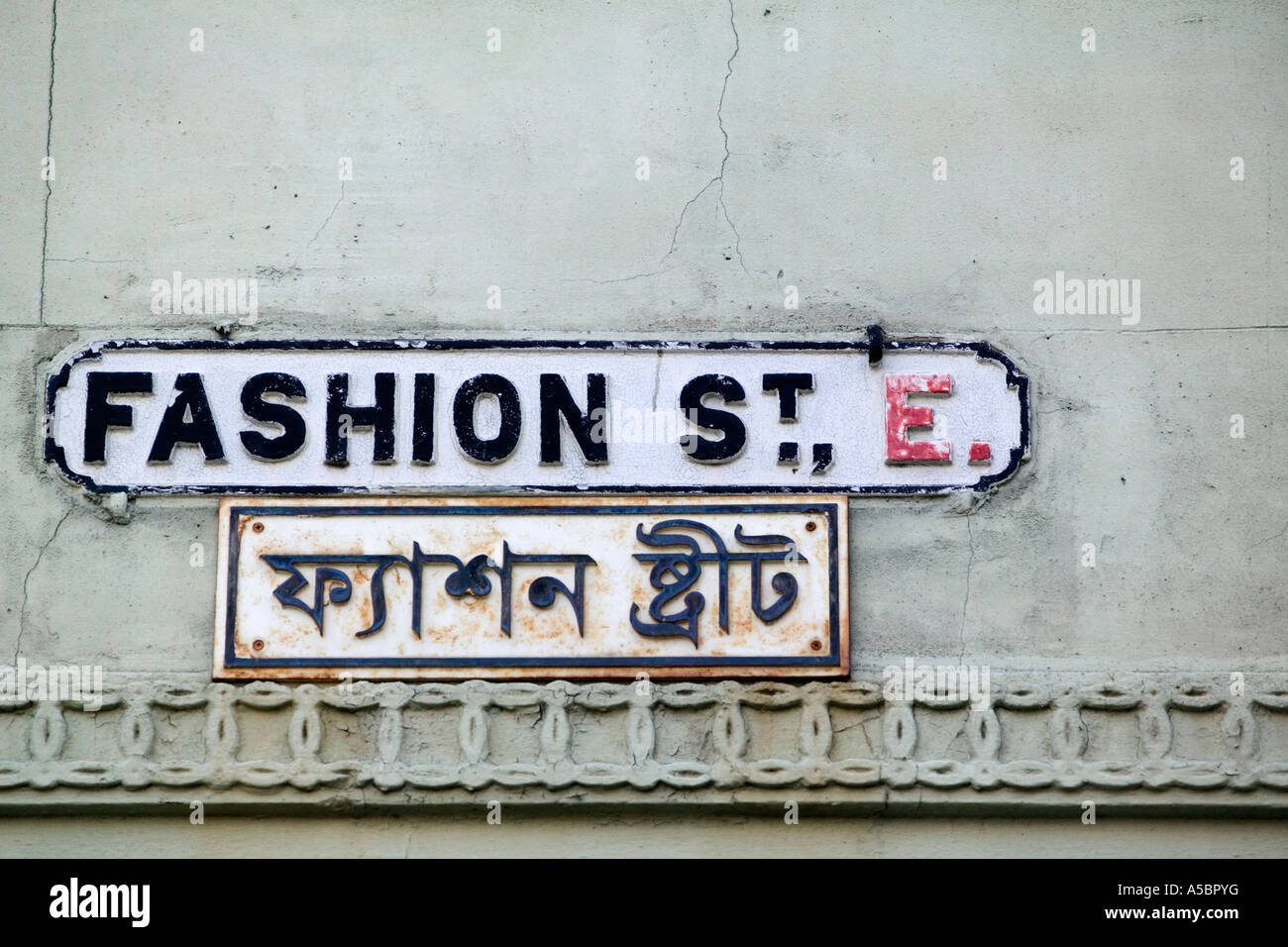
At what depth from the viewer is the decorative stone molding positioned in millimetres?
6160

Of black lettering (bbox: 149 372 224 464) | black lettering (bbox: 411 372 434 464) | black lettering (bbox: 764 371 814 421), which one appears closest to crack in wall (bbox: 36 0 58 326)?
black lettering (bbox: 149 372 224 464)

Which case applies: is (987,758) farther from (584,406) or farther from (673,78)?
(673,78)

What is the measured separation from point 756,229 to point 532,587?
154 cm

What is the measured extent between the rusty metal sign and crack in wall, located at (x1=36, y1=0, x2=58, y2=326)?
1.06 metres

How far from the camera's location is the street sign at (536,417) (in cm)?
654

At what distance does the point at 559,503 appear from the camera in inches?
255

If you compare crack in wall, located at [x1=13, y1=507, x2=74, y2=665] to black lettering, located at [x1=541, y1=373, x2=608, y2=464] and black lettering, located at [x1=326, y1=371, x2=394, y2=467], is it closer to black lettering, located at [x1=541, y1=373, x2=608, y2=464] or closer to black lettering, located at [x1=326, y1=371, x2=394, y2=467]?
black lettering, located at [x1=326, y1=371, x2=394, y2=467]

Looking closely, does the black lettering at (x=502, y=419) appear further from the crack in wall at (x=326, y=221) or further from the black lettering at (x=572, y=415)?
the crack in wall at (x=326, y=221)

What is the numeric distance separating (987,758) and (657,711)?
109 cm

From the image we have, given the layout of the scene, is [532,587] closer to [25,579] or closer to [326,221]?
[326,221]

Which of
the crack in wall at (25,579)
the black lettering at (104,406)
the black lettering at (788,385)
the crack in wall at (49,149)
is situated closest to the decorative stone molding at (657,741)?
the crack in wall at (25,579)

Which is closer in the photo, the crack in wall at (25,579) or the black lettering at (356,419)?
the crack in wall at (25,579)

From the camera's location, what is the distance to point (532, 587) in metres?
6.39

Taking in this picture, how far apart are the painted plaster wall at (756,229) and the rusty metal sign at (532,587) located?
18cm
